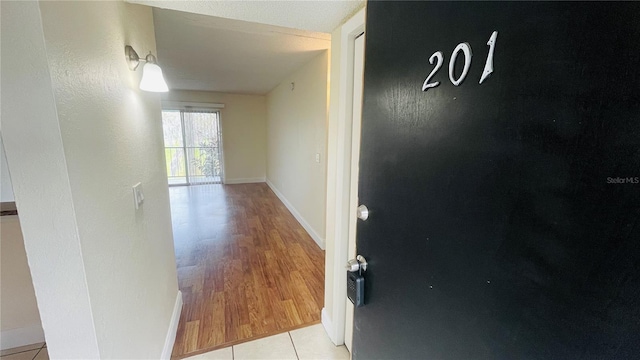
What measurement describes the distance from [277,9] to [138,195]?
3.71 feet

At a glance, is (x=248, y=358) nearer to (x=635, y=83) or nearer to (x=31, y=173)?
(x=31, y=173)

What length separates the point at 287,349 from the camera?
5.34ft

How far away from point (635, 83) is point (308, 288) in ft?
7.54

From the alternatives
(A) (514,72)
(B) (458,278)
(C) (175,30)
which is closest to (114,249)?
(B) (458,278)

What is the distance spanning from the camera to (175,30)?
2.33 m

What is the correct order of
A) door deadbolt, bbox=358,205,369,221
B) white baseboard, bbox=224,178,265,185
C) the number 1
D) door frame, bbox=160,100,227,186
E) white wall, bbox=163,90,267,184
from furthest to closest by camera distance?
white baseboard, bbox=224,178,265,185 < white wall, bbox=163,90,267,184 < door frame, bbox=160,100,227,186 < door deadbolt, bbox=358,205,369,221 < the number 1

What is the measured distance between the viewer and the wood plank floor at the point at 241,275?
180cm

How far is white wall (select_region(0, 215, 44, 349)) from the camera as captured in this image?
4.94 ft

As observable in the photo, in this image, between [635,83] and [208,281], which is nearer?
[635,83]

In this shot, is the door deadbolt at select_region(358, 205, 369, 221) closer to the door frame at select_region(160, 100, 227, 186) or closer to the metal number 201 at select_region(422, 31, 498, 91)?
the metal number 201 at select_region(422, 31, 498, 91)

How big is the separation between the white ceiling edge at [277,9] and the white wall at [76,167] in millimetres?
287

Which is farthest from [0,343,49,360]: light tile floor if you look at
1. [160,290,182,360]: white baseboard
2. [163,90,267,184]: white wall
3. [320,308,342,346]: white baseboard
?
[163,90,267,184]: white wall

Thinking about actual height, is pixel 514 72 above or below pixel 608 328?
above

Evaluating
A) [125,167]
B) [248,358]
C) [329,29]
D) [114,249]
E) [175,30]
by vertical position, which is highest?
[175,30]
